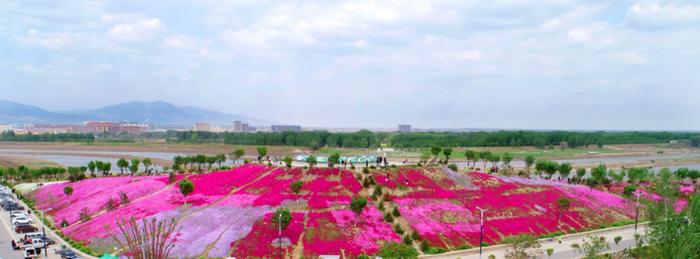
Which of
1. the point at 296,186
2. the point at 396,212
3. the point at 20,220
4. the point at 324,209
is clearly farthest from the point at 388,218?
the point at 20,220

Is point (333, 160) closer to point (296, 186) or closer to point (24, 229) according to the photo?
point (296, 186)

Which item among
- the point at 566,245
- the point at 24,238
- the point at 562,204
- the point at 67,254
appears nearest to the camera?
the point at 67,254

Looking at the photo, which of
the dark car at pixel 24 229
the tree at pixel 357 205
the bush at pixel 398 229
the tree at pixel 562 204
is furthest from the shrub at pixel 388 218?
the dark car at pixel 24 229

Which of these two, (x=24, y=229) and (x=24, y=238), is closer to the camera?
(x=24, y=238)

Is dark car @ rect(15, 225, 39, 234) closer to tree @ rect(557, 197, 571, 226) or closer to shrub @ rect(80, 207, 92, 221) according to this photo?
shrub @ rect(80, 207, 92, 221)

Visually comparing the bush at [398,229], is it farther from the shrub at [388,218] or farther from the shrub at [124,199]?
the shrub at [124,199]
